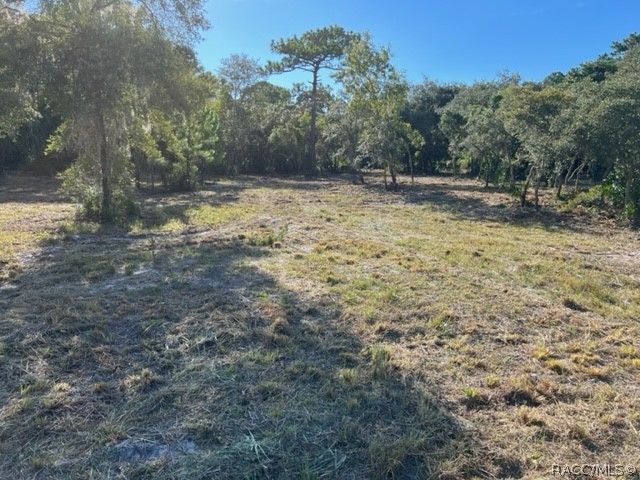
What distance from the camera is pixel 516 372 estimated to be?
3209 millimetres

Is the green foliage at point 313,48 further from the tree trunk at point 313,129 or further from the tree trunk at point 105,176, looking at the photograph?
the tree trunk at point 105,176

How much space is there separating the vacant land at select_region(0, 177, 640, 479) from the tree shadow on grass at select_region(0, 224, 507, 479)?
1 centimetres

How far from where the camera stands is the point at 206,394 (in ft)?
9.14

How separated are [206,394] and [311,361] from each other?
0.84m

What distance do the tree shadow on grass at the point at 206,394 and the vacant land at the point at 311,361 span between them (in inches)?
0.5

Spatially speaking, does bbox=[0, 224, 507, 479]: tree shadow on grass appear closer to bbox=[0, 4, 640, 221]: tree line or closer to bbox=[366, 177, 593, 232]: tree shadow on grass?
bbox=[0, 4, 640, 221]: tree line

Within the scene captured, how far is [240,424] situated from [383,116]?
1635cm

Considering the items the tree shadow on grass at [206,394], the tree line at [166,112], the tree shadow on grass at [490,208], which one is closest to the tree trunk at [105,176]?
the tree line at [166,112]

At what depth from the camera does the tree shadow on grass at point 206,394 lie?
7.29 ft

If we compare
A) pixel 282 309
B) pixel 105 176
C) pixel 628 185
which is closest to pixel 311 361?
pixel 282 309

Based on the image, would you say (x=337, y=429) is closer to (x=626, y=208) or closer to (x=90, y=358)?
(x=90, y=358)

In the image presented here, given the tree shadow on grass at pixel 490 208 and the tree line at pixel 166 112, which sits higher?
the tree line at pixel 166 112

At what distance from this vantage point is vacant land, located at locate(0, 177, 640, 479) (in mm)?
2293

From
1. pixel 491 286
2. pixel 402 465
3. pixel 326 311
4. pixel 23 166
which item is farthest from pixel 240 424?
pixel 23 166
